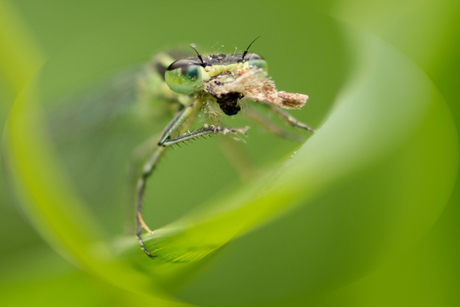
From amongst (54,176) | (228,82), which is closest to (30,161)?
(54,176)

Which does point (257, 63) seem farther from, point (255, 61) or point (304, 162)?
point (304, 162)

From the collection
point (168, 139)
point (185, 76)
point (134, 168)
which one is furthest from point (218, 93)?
point (134, 168)

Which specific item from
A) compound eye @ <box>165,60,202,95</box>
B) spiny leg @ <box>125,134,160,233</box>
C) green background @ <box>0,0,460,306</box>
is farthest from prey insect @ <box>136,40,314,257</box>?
spiny leg @ <box>125,134,160,233</box>

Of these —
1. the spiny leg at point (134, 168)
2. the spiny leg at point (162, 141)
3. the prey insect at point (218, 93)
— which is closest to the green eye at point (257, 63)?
the prey insect at point (218, 93)

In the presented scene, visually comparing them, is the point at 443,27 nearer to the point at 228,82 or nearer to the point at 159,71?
the point at 228,82

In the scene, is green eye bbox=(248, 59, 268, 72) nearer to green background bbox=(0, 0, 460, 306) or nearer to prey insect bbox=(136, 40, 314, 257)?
prey insect bbox=(136, 40, 314, 257)

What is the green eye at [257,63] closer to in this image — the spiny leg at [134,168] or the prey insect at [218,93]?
the prey insect at [218,93]

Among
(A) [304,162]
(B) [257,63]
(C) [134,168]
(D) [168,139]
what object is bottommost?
(A) [304,162]
